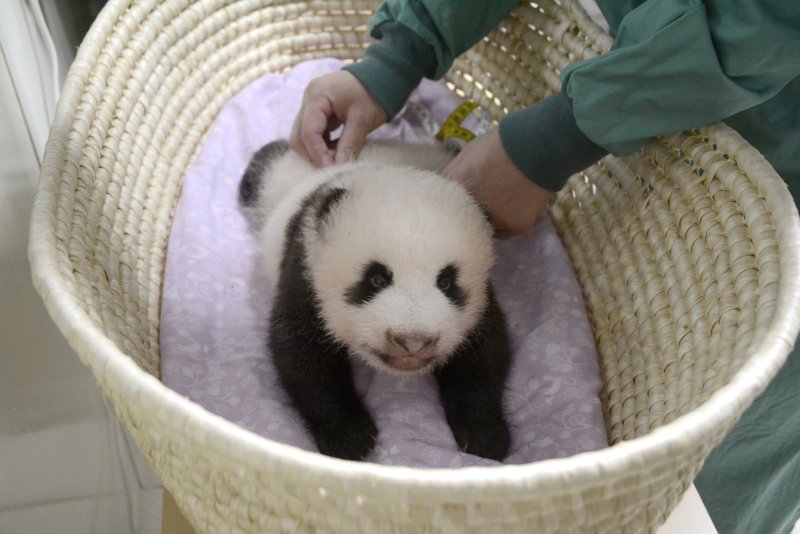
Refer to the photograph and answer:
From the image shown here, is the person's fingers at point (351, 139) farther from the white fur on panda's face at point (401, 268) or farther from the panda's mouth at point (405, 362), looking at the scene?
the panda's mouth at point (405, 362)

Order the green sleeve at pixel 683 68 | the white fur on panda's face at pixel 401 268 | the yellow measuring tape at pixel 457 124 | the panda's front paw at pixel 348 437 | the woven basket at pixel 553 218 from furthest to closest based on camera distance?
1. the yellow measuring tape at pixel 457 124
2. the panda's front paw at pixel 348 437
3. the white fur on panda's face at pixel 401 268
4. the green sleeve at pixel 683 68
5. the woven basket at pixel 553 218

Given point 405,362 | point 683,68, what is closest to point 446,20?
point 683,68

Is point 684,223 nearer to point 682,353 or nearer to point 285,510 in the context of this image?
point 682,353

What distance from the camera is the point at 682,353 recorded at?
0.93 metres

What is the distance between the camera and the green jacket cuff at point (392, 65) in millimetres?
1293

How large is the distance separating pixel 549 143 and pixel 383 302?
12.6 inches

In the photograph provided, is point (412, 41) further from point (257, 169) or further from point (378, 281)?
point (378, 281)

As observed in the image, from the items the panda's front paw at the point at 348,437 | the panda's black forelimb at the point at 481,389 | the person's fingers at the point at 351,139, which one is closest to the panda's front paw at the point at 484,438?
the panda's black forelimb at the point at 481,389

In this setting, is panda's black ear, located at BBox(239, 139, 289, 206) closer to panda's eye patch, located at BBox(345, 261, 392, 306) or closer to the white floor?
the white floor

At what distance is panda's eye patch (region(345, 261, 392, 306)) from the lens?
3.09 feet

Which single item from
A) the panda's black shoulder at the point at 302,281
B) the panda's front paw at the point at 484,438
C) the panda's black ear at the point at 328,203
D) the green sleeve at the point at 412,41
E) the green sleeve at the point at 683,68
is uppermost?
the green sleeve at the point at 683,68

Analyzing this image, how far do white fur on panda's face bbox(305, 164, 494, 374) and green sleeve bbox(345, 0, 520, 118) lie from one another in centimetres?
30

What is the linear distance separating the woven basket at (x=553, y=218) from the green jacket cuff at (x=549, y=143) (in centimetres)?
12

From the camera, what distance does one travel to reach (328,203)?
39.7 inches
